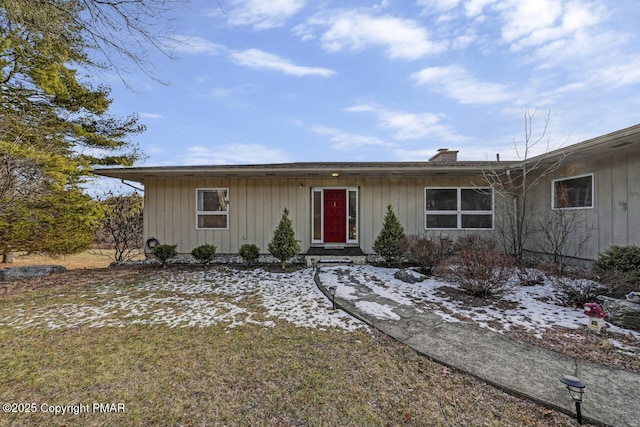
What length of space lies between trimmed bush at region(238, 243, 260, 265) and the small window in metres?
8.04

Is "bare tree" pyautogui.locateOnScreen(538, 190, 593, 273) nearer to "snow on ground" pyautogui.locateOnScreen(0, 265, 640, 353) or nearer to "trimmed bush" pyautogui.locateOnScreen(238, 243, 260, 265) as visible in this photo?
"snow on ground" pyautogui.locateOnScreen(0, 265, 640, 353)

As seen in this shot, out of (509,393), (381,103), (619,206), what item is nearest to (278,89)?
(381,103)

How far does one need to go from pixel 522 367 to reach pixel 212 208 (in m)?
8.15

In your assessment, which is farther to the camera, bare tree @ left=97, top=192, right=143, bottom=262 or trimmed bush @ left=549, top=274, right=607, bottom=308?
bare tree @ left=97, top=192, right=143, bottom=262

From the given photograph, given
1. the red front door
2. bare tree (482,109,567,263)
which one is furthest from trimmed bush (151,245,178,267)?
bare tree (482,109,567,263)

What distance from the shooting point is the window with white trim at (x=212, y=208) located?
27.7ft

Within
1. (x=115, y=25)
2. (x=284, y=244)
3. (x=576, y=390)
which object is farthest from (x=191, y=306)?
(x=576, y=390)

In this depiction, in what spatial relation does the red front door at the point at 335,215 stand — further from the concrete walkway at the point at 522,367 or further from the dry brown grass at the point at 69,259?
the dry brown grass at the point at 69,259

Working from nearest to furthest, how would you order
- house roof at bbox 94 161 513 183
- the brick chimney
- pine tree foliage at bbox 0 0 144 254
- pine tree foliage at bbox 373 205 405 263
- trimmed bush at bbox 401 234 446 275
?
pine tree foliage at bbox 0 0 144 254 → trimmed bush at bbox 401 234 446 275 → pine tree foliage at bbox 373 205 405 263 → house roof at bbox 94 161 513 183 → the brick chimney

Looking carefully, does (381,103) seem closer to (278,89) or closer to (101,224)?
(278,89)

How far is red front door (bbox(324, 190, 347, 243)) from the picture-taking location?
848 centimetres

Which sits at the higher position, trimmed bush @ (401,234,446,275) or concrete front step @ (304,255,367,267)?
trimmed bush @ (401,234,446,275)

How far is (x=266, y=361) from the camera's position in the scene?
8.71 ft

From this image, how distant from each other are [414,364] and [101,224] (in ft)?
37.9
